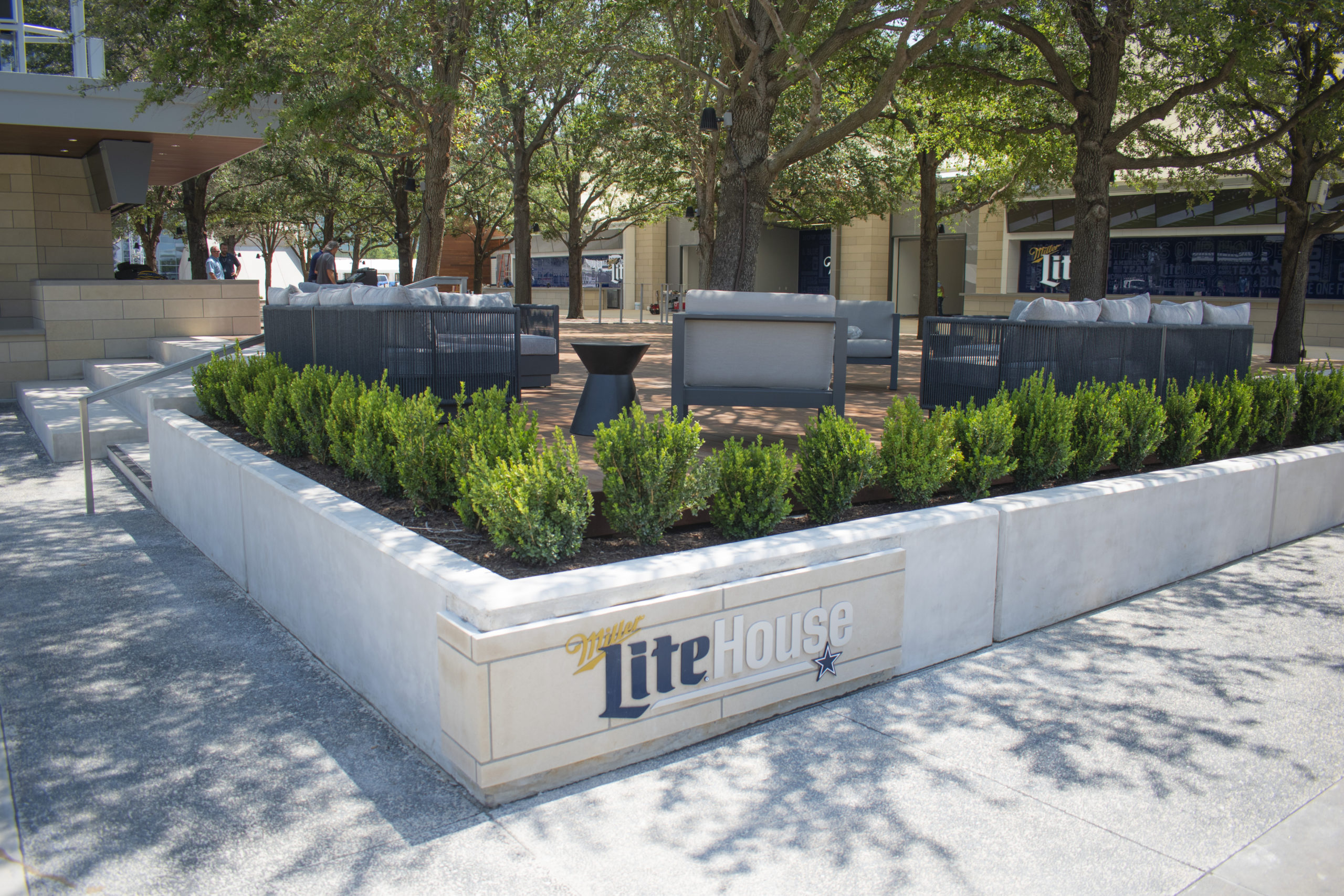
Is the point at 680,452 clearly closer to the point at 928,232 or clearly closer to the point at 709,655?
the point at 709,655

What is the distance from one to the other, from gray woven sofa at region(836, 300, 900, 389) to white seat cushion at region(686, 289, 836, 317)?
4.00m

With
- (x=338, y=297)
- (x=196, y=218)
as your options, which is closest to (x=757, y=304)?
(x=338, y=297)

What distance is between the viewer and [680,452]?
4145 millimetres

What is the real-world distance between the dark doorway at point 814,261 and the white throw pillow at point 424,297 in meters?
32.3

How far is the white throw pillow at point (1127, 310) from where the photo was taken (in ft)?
27.0

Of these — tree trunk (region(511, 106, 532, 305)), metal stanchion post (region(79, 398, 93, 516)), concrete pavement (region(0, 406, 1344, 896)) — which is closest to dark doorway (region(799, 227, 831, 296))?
tree trunk (region(511, 106, 532, 305))

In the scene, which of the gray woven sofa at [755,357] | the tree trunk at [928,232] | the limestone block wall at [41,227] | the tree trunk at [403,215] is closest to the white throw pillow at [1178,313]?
the gray woven sofa at [755,357]

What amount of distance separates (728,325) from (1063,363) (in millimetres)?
2939

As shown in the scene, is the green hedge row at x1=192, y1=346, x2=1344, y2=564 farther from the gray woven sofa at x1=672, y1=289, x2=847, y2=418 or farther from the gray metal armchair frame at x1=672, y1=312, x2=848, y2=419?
the gray woven sofa at x1=672, y1=289, x2=847, y2=418

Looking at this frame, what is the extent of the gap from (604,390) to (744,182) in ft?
19.9

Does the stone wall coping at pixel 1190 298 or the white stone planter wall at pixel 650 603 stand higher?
the stone wall coping at pixel 1190 298

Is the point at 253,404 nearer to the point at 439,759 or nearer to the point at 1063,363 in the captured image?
the point at 439,759

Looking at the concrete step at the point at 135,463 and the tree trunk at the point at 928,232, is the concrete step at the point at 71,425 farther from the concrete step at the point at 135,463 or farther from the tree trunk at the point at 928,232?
the tree trunk at the point at 928,232

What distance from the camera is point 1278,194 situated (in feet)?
54.8
